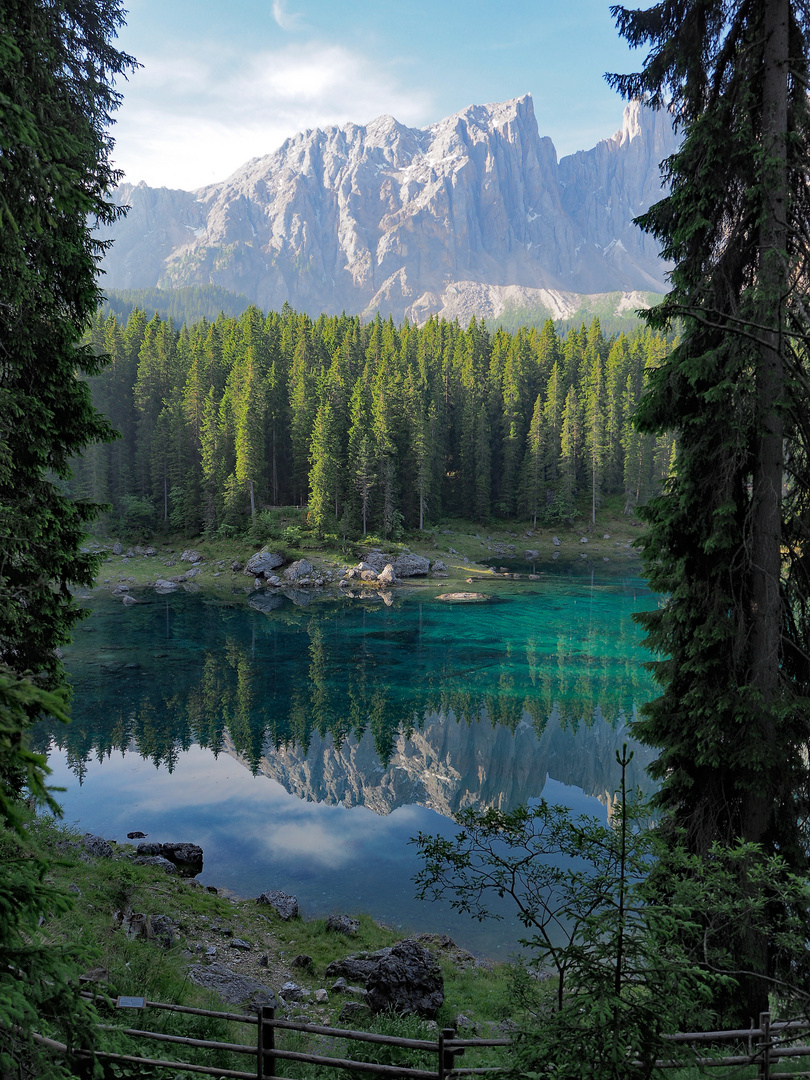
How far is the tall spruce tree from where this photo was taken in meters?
7.30

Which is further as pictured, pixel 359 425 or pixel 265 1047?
pixel 359 425

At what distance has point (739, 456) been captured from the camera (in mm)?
7723

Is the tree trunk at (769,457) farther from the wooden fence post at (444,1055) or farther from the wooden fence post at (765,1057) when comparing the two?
the wooden fence post at (444,1055)

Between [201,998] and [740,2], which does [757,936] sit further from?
[740,2]

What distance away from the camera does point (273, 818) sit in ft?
57.6

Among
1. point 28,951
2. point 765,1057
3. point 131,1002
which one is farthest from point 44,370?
point 765,1057

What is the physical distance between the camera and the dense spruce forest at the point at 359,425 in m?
57.7

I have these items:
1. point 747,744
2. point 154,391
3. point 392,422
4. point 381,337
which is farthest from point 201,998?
point 381,337

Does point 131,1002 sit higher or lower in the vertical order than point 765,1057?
lower

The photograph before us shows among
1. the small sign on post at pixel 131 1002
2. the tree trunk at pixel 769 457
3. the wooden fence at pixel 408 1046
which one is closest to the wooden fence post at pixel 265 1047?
the wooden fence at pixel 408 1046

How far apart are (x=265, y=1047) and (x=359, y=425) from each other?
53020 mm

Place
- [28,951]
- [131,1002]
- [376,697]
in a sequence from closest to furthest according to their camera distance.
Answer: [28,951] < [131,1002] < [376,697]

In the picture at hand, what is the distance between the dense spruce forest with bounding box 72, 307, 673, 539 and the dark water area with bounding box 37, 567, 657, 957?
887 inches

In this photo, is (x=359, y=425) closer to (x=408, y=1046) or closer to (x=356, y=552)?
(x=356, y=552)
